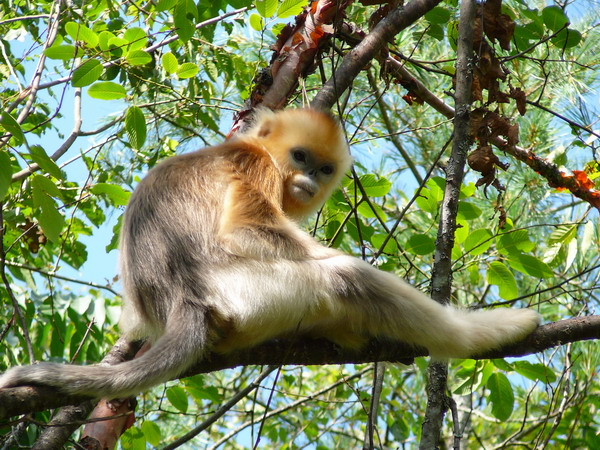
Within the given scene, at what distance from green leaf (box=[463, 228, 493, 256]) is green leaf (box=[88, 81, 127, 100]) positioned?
186 centimetres

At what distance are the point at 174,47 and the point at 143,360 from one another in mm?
2890

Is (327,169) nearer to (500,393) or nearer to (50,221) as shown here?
(500,393)

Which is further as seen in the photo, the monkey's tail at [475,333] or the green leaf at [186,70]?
the green leaf at [186,70]

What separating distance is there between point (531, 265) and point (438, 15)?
5.02 ft

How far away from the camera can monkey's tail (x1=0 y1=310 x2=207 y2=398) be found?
7.30ft

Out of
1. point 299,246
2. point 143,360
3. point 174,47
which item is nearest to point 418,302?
point 299,246

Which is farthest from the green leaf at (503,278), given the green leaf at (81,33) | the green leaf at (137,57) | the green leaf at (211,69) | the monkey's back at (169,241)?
the green leaf at (211,69)

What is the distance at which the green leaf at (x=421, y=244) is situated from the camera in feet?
11.1

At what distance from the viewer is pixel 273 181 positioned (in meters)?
3.20

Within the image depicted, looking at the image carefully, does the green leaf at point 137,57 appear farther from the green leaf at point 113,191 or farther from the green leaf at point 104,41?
the green leaf at point 113,191

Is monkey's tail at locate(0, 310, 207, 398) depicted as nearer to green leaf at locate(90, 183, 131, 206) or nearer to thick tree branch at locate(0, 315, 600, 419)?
thick tree branch at locate(0, 315, 600, 419)

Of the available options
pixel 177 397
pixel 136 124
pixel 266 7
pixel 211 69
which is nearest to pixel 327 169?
pixel 266 7

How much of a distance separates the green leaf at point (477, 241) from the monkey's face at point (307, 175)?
82 cm

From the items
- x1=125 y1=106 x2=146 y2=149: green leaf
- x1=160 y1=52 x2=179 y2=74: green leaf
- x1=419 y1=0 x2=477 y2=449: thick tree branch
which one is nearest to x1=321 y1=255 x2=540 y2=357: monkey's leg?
x1=419 y1=0 x2=477 y2=449: thick tree branch
